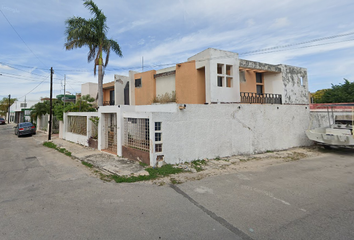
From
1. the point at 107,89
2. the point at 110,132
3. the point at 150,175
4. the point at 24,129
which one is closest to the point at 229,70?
the point at 110,132

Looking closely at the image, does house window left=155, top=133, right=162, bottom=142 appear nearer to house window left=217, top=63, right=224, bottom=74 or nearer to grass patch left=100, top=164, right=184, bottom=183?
grass patch left=100, top=164, right=184, bottom=183

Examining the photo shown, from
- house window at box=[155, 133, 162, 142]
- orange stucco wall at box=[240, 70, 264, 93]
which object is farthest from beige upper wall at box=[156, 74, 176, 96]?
house window at box=[155, 133, 162, 142]

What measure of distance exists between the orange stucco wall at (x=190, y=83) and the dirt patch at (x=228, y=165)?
16.6ft

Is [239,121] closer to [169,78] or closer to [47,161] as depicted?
[169,78]

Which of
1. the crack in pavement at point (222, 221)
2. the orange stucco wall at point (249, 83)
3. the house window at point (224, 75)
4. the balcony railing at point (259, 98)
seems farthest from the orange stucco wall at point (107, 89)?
the crack in pavement at point (222, 221)

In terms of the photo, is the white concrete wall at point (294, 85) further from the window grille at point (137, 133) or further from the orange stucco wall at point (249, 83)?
the window grille at point (137, 133)

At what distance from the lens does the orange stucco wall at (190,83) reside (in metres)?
12.3

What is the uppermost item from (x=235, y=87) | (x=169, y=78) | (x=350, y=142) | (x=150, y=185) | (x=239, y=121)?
(x=169, y=78)

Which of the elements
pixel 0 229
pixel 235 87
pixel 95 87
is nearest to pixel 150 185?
pixel 0 229

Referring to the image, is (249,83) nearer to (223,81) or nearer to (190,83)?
(223,81)

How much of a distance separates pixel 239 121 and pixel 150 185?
5762 mm

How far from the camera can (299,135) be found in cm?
1162

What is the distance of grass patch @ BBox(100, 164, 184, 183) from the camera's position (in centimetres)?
586

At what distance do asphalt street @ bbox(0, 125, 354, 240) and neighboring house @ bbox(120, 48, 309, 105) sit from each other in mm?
6152
